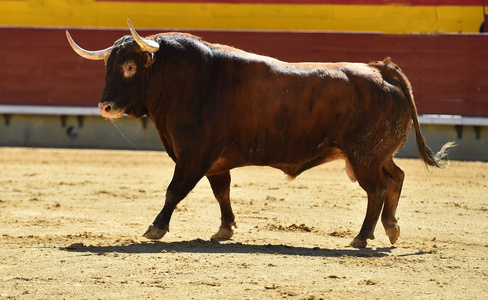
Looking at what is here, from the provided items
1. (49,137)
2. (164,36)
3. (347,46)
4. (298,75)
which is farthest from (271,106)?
(49,137)

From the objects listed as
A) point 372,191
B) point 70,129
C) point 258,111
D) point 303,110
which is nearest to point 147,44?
point 258,111

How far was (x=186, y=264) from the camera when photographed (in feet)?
15.2

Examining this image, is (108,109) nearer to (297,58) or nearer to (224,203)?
(224,203)

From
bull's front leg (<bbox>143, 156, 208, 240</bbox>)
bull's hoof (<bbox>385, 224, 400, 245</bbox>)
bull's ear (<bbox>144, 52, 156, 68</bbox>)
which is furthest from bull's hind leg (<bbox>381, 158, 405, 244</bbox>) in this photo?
bull's ear (<bbox>144, 52, 156, 68</bbox>)

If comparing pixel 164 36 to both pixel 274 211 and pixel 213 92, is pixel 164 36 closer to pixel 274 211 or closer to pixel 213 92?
pixel 213 92

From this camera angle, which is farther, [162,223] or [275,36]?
[275,36]

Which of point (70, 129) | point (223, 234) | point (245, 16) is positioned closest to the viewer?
point (223, 234)

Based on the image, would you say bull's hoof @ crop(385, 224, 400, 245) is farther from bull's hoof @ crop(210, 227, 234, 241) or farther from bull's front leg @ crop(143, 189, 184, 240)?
bull's front leg @ crop(143, 189, 184, 240)

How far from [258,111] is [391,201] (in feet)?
3.49

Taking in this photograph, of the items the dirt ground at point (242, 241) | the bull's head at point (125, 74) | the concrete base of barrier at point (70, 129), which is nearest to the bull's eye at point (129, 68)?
the bull's head at point (125, 74)

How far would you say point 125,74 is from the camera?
555cm

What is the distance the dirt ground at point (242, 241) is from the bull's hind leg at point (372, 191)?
0.44 feet

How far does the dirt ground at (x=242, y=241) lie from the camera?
4203 millimetres

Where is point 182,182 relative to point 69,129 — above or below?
above
